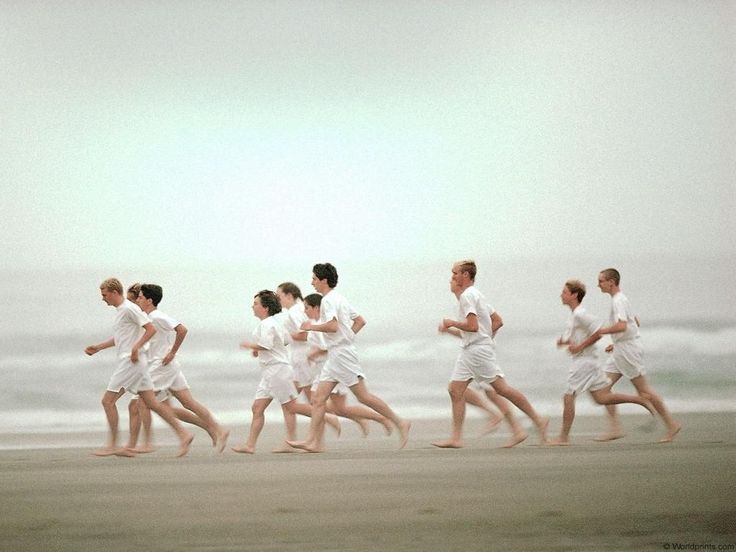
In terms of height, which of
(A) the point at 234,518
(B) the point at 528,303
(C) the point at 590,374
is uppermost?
(B) the point at 528,303

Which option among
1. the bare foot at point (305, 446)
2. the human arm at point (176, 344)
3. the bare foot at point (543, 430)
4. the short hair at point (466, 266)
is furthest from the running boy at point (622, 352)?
the human arm at point (176, 344)

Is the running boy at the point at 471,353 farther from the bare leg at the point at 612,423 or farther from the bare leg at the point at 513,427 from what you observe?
the bare leg at the point at 612,423

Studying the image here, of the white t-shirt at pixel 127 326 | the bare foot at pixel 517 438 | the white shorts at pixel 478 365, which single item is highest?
the white t-shirt at pixel 127 326

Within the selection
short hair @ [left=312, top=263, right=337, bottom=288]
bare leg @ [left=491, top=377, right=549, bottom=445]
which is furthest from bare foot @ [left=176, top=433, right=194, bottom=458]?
bare leg @ [left=491, top=377, right=549, bottom=445]

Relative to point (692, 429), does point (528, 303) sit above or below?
above

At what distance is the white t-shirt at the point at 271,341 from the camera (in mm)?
10352

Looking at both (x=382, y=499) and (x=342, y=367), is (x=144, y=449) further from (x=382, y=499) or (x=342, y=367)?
(x=382, y=499)

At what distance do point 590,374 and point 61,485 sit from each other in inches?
164

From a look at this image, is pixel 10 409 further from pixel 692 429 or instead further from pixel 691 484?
pixel 691 484

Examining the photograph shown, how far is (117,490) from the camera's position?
841cm

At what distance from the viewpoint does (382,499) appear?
26.2 feet

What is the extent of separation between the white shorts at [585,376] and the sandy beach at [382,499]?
17.6 inches

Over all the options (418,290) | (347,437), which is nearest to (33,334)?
(418,290)

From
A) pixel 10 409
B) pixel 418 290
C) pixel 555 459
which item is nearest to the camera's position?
pixel 555 459
